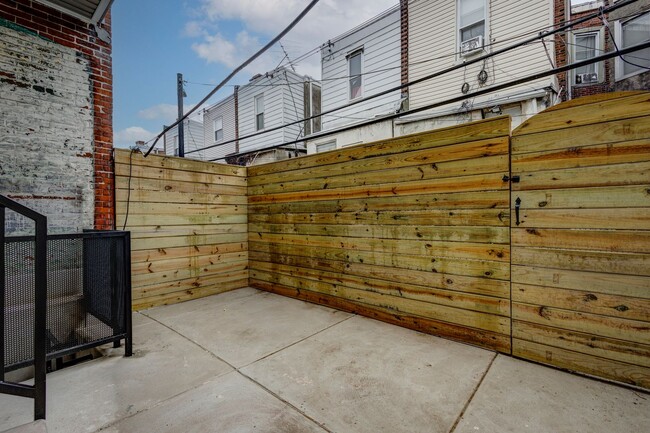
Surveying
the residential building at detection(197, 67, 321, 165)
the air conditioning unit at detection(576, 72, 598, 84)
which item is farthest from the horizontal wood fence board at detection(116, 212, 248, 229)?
the air conditioning unit at detection(576, 72, 598, 84)

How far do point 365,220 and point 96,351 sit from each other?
2.95 metres

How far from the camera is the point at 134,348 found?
2.76 meters

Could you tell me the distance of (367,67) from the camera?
8.53m

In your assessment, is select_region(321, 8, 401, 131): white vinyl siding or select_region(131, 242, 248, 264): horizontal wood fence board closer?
select_region(131, 242, 248, 264): horizontal wood fence board

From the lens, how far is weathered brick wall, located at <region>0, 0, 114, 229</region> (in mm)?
3119

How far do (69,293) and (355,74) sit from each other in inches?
340

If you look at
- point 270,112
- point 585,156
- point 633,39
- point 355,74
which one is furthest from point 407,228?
point 633,39

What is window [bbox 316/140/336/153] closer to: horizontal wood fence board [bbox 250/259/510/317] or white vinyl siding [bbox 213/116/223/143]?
horizontal wood fence board [bbox 250/259/510/317]

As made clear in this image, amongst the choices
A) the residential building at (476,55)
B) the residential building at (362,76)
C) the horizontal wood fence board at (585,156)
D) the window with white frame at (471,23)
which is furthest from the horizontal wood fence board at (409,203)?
the window with white frame at (471,23)

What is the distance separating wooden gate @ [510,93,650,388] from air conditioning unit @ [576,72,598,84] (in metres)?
10.1

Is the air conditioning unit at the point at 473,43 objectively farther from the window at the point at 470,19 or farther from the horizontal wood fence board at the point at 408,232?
the horizontal wood fence board at the point at 408,232

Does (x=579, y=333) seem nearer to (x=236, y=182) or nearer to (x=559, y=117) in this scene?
Answer: (x=559, y=117)

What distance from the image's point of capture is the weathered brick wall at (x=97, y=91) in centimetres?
312

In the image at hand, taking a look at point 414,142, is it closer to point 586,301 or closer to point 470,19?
point 586,301
